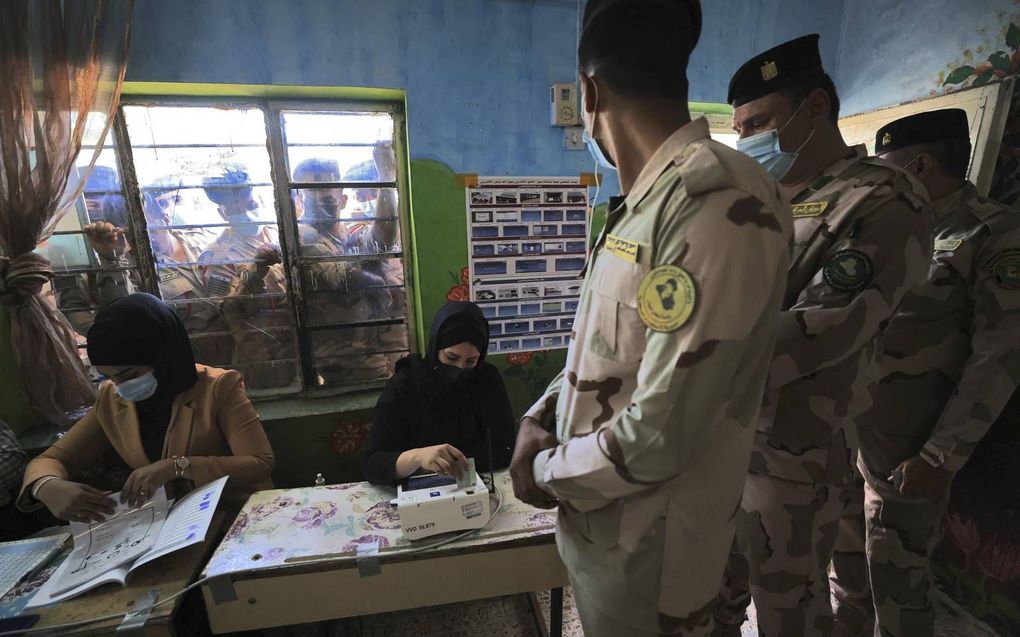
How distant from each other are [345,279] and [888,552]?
250cm

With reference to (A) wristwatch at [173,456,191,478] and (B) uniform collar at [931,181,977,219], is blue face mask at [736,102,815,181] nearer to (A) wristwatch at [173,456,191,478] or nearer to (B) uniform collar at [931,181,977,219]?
(B) uniform collar at [931,181,977,219]

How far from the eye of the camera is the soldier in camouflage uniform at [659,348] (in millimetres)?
578

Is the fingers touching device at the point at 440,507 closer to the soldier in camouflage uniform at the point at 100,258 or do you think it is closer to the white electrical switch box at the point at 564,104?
the white electrical switch box at the point at 564,104

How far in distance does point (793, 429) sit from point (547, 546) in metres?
0.71

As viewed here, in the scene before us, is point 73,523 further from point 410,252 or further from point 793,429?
point 793,429

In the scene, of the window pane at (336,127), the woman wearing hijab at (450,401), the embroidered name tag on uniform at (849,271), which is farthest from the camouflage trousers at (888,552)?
the window pane at (336,127)

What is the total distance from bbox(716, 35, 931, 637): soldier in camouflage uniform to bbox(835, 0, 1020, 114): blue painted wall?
50.1 inches

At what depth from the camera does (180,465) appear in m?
1.42

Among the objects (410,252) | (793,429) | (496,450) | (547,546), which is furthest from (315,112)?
Result: (793,429)

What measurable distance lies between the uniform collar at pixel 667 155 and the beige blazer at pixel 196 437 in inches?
62.0

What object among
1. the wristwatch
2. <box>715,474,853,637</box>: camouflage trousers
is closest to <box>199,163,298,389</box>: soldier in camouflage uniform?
the wristwatch

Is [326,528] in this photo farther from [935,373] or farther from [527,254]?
[935,373]

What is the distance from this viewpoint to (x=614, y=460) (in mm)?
646

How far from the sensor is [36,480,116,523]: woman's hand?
1.31 meters
